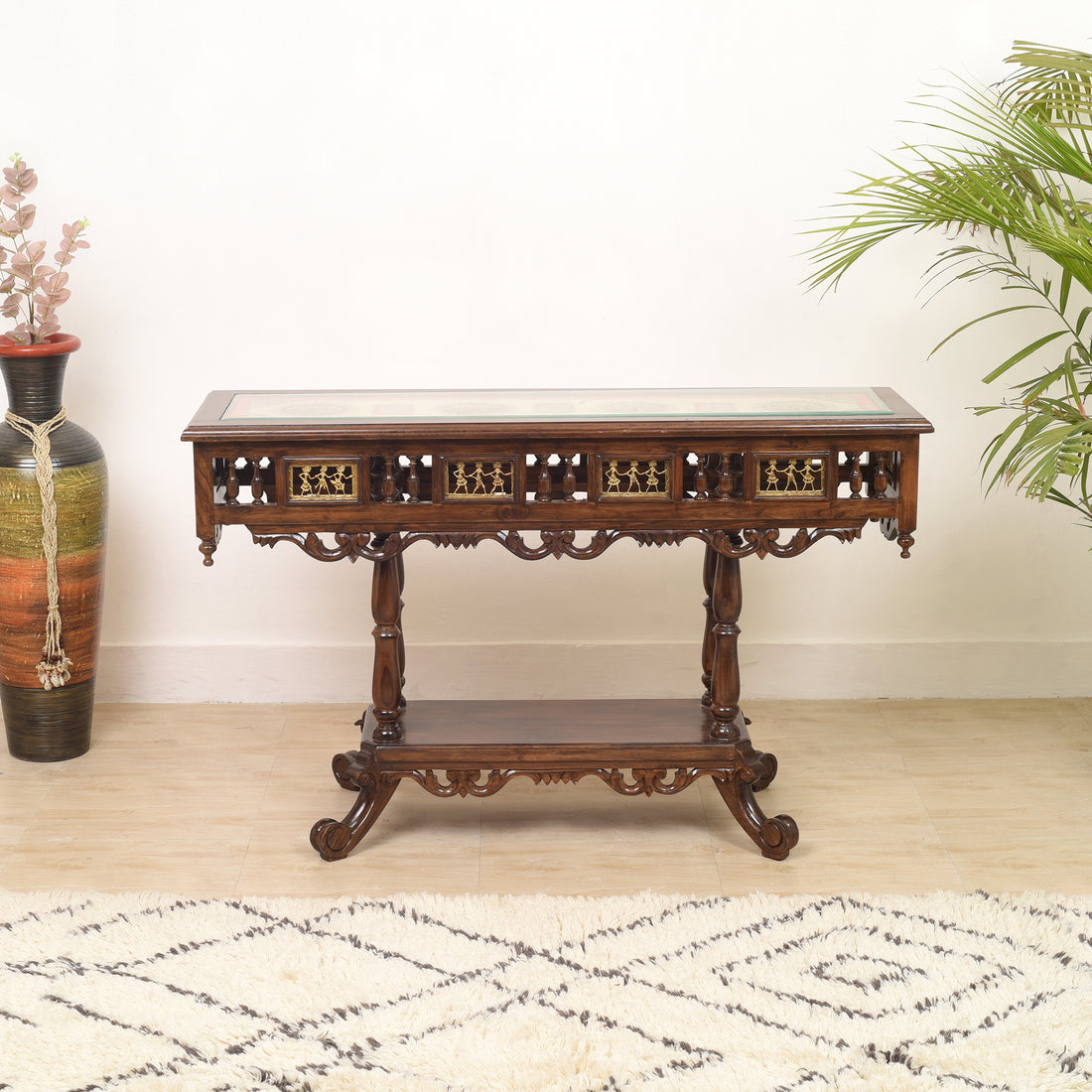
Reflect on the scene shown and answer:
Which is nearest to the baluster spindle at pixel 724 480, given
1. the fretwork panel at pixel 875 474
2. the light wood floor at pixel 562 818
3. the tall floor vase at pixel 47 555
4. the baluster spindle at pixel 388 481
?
the fretwork panel at pixel 875 474

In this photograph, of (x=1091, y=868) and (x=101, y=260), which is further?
(x=101, y=260)

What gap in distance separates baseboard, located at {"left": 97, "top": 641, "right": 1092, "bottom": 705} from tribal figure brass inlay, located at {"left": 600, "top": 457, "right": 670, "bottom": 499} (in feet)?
4.01

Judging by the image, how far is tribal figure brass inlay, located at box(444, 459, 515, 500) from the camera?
9.14ft

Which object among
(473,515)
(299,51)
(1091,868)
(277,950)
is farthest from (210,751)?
(1091,868)

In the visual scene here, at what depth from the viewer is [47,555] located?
341cm

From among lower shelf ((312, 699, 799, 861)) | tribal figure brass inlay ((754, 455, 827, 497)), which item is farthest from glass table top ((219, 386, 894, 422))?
lower shelf ((312, 699, 799, 861))

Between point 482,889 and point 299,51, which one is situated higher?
point 299,51

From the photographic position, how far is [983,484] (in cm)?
393

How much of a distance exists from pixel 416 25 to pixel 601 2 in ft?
1.67

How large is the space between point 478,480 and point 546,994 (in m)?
1.06

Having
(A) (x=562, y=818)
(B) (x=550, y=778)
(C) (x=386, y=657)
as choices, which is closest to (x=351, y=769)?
(C) (x=386, y=657)

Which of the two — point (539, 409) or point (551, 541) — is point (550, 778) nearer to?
point (551, 541)

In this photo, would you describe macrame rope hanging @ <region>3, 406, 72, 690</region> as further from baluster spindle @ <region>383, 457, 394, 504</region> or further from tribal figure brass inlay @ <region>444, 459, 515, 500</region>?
tribal figure brass inlay @ <region>444, 459, 515, 500</region>

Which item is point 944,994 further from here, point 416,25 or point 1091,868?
point 416,25
